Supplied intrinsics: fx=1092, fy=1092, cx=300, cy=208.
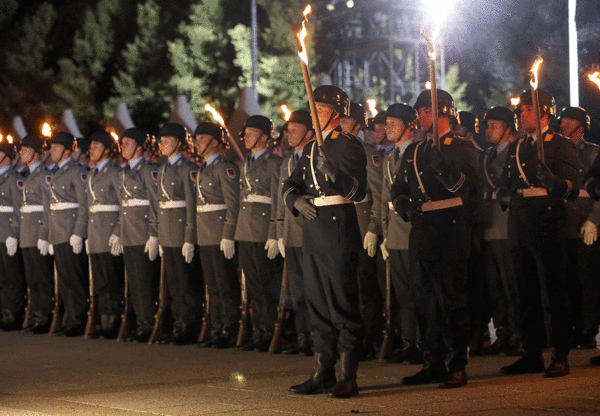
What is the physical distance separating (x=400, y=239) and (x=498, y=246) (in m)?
1.39

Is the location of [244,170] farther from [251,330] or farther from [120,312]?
[120,312]

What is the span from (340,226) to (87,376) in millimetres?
2750

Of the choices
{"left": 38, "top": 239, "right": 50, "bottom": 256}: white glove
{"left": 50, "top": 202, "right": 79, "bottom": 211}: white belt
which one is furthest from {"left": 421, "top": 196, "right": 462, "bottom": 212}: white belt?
{"left": 38, "top": 239, "right": 50, "bottom": 256}: white glove

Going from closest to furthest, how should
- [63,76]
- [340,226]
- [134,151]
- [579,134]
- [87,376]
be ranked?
[340,226] < [87,376] < [579,134] < [134,151] < [63,76]

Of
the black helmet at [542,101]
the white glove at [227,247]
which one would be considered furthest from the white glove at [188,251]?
the black helmet at [542,101]

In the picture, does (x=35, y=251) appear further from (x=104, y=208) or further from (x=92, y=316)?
(x=104, y=208)

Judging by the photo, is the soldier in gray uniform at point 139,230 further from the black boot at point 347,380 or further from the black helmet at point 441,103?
the black boot at point 347,380

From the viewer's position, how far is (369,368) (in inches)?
360

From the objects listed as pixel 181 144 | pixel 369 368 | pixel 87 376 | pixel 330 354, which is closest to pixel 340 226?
pixel 330 354

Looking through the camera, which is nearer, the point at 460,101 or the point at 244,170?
the point at 244,170

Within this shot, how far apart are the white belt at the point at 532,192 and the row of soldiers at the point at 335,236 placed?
2cm

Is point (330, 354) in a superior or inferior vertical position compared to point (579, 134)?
inferior

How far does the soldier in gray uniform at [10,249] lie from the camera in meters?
13.6

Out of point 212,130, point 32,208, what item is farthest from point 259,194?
point 32,208
